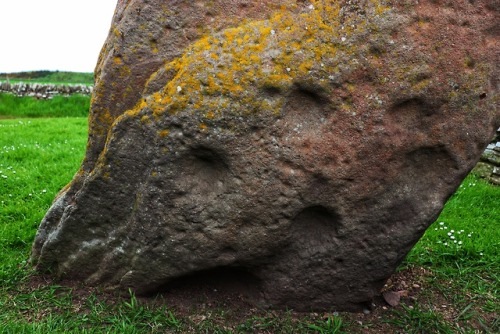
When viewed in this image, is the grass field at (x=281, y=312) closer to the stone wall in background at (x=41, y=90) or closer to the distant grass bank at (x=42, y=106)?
the distant grass bank at (x=42, y=106)

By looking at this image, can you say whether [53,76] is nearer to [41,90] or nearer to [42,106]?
[41,90]

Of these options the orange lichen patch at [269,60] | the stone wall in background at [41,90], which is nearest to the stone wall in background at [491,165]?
the orange lichen patch at [269,60]

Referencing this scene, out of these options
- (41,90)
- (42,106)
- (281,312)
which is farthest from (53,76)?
(281,312)

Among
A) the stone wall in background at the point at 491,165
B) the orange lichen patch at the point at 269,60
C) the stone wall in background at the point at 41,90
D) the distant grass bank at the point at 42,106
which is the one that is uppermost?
the orange lichen patch at the point at 269,60

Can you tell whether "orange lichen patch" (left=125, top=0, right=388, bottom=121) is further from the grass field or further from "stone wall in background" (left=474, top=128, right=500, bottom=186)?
"stone wall in background" (left=474, top=128, right=500, bottom=186)

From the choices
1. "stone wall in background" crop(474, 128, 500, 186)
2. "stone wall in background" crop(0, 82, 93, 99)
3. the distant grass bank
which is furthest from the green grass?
"stone wall in background" crop(474, 128, 500, 186)

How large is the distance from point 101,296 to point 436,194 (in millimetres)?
2513

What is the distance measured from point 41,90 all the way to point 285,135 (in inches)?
538

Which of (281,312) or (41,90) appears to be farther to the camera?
(41,90)

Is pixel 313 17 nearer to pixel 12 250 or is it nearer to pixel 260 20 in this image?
pixel 260 20

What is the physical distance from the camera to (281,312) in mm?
3682

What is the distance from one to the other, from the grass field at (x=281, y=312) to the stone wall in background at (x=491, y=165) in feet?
5.35

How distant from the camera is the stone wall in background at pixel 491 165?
7344 mm

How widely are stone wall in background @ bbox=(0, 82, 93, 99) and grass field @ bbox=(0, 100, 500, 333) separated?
988 cm
